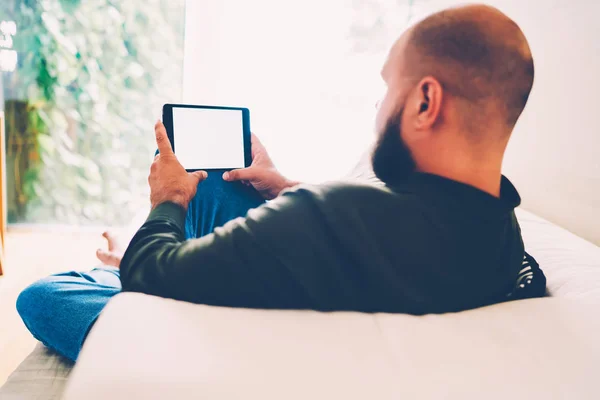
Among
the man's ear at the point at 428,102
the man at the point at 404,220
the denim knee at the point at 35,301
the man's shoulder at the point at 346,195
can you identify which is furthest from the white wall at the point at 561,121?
the denim knee at the point at 35,301

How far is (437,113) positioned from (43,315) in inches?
29.6

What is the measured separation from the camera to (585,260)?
805 millimetres

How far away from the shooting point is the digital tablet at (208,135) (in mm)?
1008

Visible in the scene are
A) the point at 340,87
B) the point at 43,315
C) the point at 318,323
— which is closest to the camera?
the point at 318,323

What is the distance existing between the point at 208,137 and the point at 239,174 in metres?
0.12

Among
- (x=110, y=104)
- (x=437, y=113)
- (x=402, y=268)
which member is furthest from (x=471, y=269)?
(x=110, y=104)

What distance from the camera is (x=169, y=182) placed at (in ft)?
2.29

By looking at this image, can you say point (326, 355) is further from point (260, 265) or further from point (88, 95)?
point (88, 95)

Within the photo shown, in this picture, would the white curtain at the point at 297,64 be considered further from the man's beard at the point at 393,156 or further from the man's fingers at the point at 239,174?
the man's beard at the point at 393,156

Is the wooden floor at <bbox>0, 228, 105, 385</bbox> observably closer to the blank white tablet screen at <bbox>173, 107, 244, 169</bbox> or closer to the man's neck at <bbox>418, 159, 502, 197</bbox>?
the blank white tablet screen at <bbox>173, 107, 244, 169</bbox>

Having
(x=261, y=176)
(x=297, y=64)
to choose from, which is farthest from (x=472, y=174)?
(x=297, y=64)

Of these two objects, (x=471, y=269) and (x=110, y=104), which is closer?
(x=471, y=269)

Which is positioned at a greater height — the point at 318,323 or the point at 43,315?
the point at 318,323

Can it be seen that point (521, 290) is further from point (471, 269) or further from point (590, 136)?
point (590, 136)
